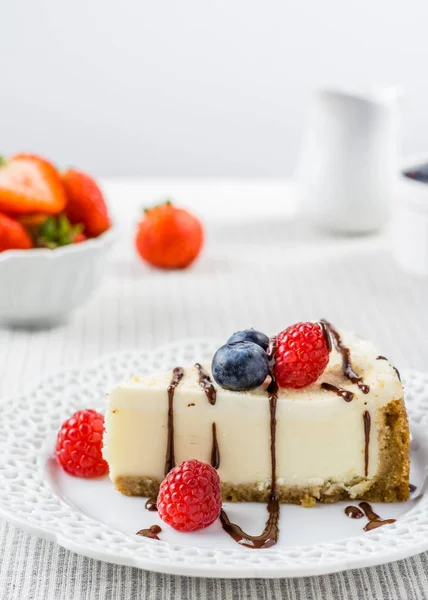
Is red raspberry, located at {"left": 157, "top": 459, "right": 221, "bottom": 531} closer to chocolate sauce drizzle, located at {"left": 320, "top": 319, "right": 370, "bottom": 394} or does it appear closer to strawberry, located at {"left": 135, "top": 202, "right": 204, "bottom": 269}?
chocolate sauce drizzle, located at {"left": 320, "top": 319, "right": 370, "bottom": 394}

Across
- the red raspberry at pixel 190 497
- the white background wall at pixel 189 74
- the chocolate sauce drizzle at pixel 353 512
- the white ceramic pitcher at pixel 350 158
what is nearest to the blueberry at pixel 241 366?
the red raspberry at pixel 190 497

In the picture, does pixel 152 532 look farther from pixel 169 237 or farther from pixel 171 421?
pixel 169 237

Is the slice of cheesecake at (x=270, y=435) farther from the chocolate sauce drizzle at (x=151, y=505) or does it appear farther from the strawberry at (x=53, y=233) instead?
the strawberry at (x=53, y=233)

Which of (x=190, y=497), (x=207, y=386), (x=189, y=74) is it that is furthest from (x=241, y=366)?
(x=189, y=74)

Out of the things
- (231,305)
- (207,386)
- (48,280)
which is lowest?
(231,305)

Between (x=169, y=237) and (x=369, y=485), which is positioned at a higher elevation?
(x=369, y=485)

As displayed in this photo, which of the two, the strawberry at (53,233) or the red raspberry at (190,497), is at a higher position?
the red raspberry at (190,497)

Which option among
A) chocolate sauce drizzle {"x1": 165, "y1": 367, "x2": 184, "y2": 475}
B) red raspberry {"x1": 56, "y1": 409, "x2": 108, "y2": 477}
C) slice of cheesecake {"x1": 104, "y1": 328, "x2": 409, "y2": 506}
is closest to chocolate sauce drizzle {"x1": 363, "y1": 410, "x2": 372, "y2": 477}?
slice of cheesecake {"x1": 104, "y1": 328, "x2": 409, "y2": 506}
